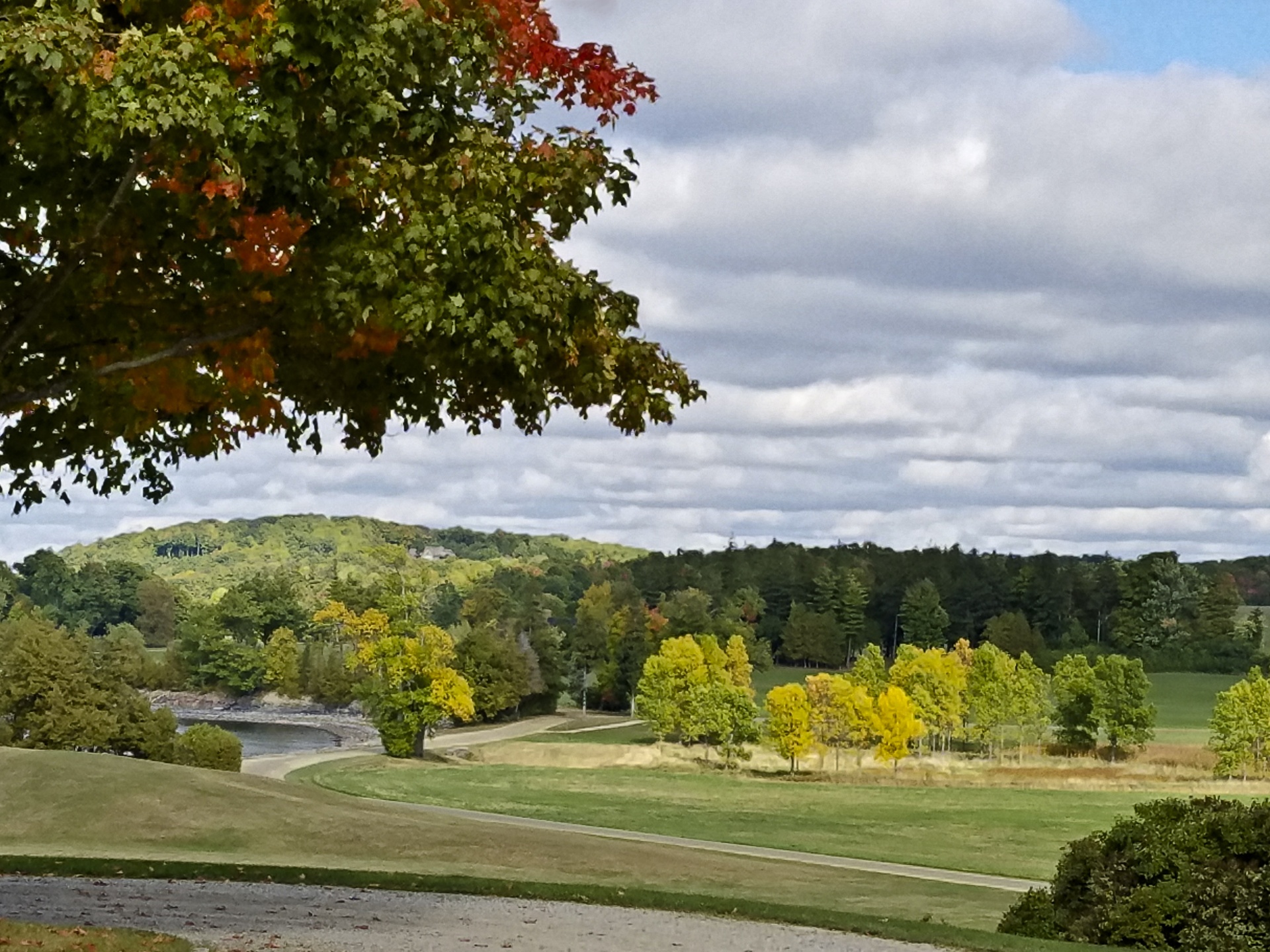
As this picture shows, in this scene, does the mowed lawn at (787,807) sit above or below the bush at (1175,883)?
below

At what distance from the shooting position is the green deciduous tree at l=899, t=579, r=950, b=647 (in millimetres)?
157000

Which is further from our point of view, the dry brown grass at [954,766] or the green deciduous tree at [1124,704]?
the green deciduous tree at [1124,704]

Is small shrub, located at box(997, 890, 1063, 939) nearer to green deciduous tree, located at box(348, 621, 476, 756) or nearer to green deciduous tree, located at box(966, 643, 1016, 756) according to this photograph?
green deciduous tree, located at box(348, 621, 476, 756)

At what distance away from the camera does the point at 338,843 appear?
3544 centimetres

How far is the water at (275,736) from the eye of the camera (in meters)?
95.6

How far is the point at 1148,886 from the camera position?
63.6 feet

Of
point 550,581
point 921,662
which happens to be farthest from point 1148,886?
point 550,581

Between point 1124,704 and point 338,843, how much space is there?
68.3 m

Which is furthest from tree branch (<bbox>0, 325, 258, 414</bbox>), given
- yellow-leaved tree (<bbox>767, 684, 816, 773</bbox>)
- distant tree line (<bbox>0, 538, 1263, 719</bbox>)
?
distant tree line (<bbox>0, 538, 1263, 719</bbox>)

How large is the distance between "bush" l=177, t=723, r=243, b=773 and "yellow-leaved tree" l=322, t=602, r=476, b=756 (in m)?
14.5

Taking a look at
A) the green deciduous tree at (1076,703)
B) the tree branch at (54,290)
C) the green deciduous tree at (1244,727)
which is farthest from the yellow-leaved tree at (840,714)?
the tree branch at (54,290)

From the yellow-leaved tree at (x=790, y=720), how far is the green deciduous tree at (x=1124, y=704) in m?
19.9

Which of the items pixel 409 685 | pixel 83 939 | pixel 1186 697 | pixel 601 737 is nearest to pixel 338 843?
pixel 83 939

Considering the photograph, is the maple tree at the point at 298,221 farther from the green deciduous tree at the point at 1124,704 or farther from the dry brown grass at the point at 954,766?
the green deciduous tree at the point at 1124,704
